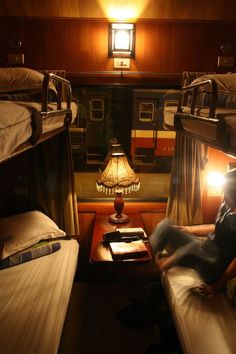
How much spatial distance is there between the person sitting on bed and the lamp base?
41cm

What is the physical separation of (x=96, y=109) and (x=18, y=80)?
1.55m

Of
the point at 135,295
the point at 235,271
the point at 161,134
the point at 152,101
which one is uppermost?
the point at 152,101

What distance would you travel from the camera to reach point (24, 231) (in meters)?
2.93

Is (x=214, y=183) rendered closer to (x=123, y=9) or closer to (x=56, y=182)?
(x=56, y=182)

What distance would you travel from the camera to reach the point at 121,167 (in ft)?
10.6

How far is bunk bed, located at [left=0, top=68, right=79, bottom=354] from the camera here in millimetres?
1787

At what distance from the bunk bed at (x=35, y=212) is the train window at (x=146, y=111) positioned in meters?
0.99

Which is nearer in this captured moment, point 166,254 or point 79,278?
point 166,254

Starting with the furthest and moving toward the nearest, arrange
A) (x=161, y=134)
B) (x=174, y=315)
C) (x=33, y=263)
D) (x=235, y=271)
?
(x=161, y=134) → (x=33, y=263) → (x=235, y=271) → (x=174, y=315)

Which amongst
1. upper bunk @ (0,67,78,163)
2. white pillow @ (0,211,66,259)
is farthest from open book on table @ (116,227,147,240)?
upper bunk @ (0,67,78,163)

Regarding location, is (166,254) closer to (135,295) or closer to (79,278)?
(135,295)

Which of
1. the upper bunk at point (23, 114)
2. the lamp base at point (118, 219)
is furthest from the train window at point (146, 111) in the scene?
the lamp base at point (118, 219)

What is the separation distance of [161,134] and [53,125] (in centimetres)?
198

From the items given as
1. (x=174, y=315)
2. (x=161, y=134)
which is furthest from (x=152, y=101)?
(x=174, y=315)
